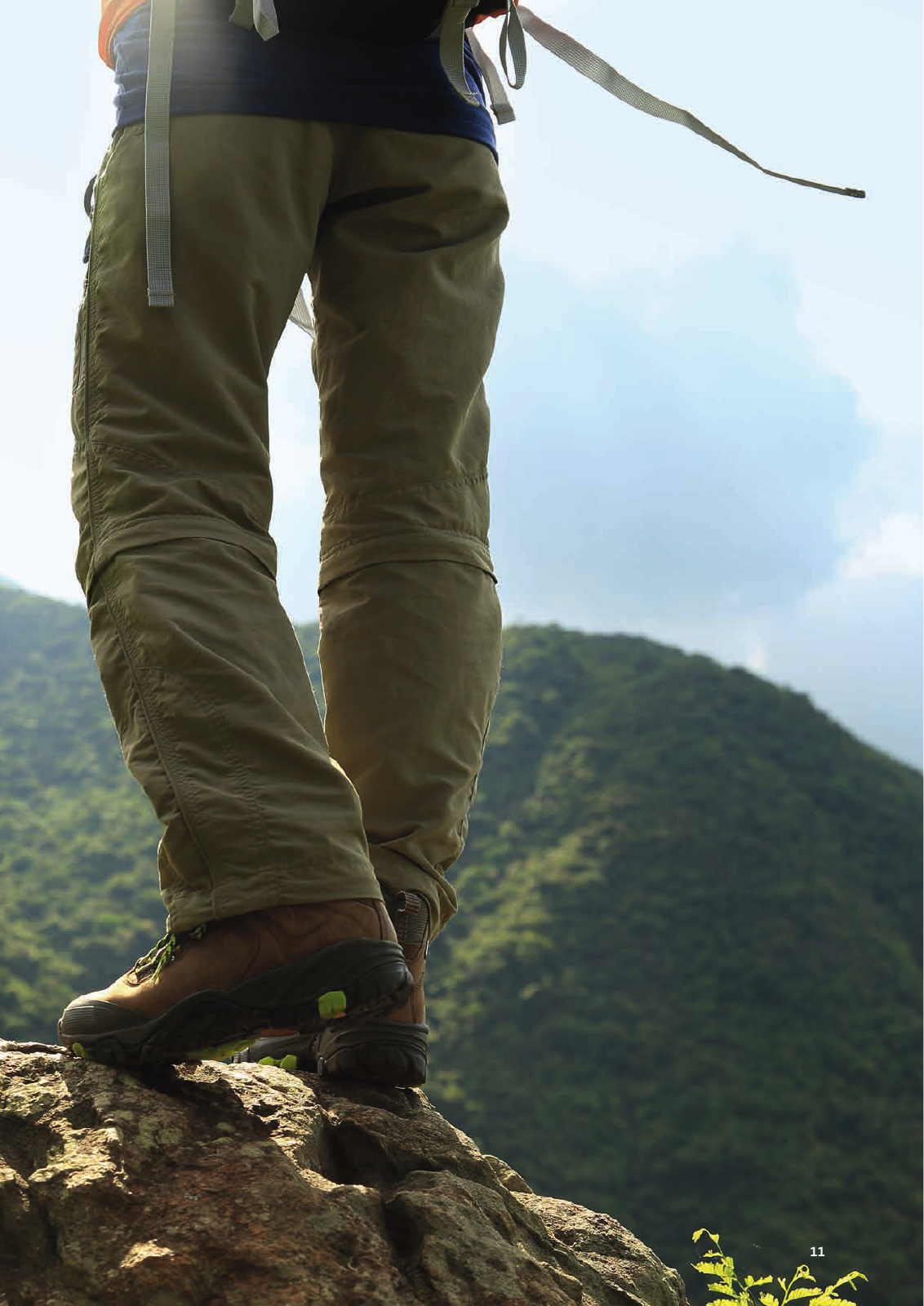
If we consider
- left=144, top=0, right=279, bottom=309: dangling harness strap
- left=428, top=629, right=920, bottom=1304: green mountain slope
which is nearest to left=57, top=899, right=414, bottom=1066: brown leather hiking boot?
left=144, top=0, right=279, bottom=309: dangling harness strap

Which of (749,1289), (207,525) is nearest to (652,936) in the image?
(749,1289)

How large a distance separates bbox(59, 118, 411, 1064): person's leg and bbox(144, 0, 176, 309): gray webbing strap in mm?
16

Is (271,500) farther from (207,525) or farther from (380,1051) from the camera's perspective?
(380,1051)

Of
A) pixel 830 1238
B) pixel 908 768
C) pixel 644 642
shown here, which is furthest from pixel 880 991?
pixel 644 642

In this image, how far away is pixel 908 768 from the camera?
3466 cm

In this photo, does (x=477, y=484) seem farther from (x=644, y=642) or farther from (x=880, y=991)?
(x=644, y=642)

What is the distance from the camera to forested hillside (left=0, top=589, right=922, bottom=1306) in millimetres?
23000

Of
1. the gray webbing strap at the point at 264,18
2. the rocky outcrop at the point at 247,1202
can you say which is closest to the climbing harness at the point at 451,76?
the gray webbing strap at the point at 264,18

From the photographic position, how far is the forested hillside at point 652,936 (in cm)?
2300

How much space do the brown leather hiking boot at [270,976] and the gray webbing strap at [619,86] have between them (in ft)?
3.75

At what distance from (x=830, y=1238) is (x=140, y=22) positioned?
75.3 feet

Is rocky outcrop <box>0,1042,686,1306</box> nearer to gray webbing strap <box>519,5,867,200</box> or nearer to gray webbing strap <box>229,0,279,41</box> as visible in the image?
gray webbing strap <box>229,0,279,41</box>

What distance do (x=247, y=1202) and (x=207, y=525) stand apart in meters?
0.71

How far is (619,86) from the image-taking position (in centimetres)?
186
